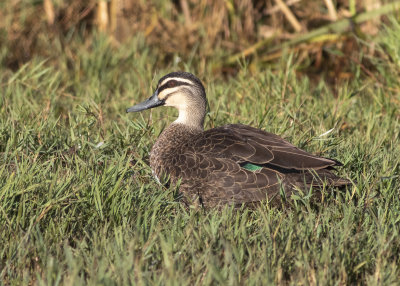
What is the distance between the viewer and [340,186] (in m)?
4.40

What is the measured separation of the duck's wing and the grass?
0.86ft

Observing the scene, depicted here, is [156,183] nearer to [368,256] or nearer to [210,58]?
[368,256]

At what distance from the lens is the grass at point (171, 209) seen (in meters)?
3.36

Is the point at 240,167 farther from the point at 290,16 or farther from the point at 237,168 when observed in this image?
the point at 290,16

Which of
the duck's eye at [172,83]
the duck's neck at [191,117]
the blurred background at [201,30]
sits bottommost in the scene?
the blurred background at [201,30]

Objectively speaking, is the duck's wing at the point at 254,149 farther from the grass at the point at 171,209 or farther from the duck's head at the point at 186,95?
the duck's head at the point at 186,95

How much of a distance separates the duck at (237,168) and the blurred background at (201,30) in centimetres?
317

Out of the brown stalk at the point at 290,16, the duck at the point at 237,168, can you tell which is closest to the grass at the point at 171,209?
the duck at the point at 237,168

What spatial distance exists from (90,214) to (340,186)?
1.57m

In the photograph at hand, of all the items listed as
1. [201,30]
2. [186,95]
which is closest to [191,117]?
[186,95]

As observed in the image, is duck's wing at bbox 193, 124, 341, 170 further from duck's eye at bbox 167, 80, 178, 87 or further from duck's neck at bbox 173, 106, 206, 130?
duck's eye at bbox 167, 80, 178, 87

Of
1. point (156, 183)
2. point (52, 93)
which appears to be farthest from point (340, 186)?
point (52, 93)

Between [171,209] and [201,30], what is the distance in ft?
14.4

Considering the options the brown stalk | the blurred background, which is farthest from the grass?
the brown stalk
